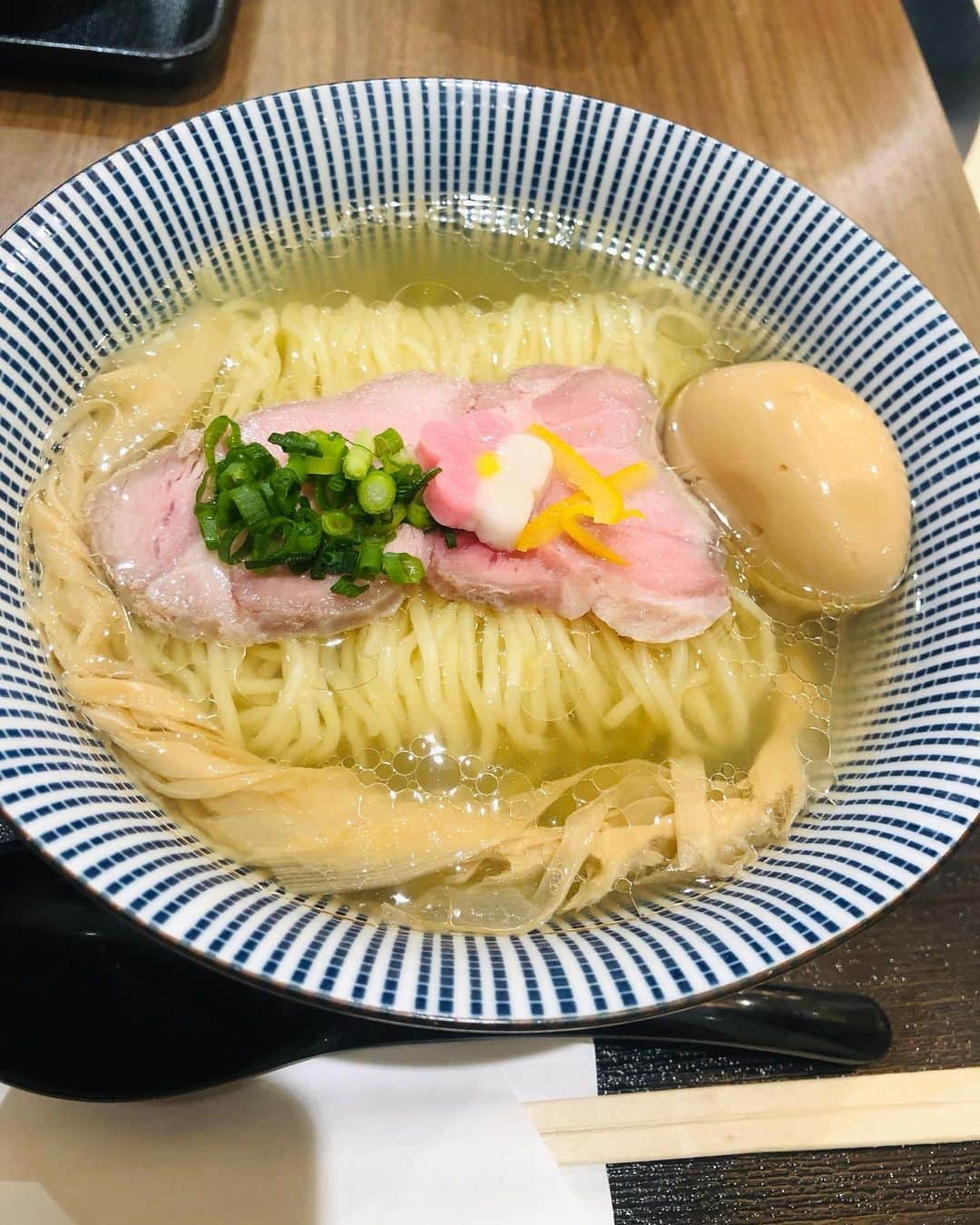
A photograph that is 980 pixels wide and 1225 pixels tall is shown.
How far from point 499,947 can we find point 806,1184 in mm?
664

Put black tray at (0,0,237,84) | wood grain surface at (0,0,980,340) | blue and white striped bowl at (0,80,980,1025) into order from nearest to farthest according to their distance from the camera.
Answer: blue and white striped bowl at (0,80,980,1025) < black tray at (0,0,237,84) < wood grain surface at (0,0,980,340)

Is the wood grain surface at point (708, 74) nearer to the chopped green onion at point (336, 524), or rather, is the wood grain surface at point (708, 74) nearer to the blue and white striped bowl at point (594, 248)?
the blue and white striped bowl at point (594, 248)

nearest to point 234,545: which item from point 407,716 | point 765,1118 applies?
point 407,716

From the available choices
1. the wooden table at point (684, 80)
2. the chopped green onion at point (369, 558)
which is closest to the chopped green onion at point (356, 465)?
the chopped green onion at point (369, 558)

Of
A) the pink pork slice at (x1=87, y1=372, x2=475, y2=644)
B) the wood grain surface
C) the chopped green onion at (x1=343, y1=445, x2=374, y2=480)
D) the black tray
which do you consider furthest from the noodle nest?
the wood grain surface

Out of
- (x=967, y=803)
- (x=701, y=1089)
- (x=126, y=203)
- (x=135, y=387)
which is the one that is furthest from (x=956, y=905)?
(x=126, y=203)

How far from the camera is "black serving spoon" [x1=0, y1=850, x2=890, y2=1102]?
122 cm

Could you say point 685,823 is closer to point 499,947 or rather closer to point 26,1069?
point 499,947

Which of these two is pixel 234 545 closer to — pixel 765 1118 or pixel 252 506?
pixel 252 506

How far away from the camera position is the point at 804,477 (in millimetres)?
1468

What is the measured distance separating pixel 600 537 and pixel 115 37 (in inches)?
71.6

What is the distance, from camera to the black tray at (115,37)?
6.50ft

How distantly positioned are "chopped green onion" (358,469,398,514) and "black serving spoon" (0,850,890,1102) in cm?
72

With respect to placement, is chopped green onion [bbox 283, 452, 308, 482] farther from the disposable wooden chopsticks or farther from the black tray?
the black tray
